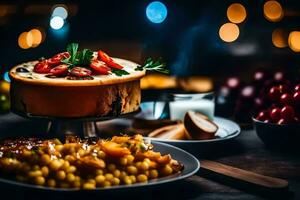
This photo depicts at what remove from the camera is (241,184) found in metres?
2.12

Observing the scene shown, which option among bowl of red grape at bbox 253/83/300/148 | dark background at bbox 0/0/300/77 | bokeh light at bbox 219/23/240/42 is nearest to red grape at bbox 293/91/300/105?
bowl of red grape at bbox 253/83/300/148

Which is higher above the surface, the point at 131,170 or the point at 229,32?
the point at 131,170

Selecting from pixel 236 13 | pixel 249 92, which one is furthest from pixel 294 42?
pixel 249 92

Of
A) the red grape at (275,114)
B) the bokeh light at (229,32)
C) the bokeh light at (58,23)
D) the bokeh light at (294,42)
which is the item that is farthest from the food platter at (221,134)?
the bokeh light at (229,32)

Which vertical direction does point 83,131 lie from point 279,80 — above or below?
below

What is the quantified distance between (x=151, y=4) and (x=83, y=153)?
10819 mm

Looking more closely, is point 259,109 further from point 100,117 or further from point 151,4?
point 151,4

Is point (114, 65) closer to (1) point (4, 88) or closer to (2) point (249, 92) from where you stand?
(2) point (249, 92)

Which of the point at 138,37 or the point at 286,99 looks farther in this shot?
the point at 138,37

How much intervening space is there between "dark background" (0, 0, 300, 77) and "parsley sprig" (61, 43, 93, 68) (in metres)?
5.69

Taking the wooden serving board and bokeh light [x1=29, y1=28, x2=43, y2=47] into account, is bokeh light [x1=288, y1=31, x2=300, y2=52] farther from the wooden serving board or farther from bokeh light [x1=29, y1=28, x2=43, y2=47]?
the wooden serving board

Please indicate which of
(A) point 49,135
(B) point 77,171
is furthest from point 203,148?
(B) point 77,171

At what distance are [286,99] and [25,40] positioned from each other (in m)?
8.83

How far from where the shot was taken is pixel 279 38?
42.3ft
